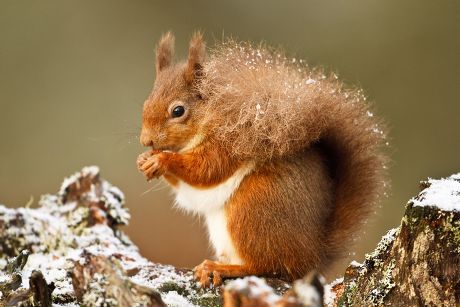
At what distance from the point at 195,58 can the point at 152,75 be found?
1928 millimetres

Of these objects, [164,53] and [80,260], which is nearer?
[80,260]

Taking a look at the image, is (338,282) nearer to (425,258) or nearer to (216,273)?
(216,273)

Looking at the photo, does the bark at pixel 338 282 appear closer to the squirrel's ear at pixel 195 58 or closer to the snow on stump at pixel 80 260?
the snow on stump at pixel 80 260

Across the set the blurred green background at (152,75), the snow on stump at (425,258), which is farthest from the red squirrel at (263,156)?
the blurred green background at (152,75)

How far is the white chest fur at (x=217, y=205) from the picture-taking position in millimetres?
1493

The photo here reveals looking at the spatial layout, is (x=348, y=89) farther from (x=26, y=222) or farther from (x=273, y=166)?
(x=26, y=222)

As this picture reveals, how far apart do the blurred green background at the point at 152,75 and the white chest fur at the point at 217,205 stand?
1.43 metres

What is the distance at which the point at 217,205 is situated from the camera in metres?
1.52

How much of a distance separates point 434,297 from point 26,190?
2.76m

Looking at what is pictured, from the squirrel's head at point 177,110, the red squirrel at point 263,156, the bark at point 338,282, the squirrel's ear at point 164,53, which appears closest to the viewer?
the bark at point 338,282

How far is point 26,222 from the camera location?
1.86 metres

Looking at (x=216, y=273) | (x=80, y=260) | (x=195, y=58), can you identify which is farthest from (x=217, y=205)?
(x=80, y=260)

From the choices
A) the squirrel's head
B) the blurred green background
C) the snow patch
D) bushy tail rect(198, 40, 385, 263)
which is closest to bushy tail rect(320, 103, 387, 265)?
bushy tail rect(198, 40, 385, 263)

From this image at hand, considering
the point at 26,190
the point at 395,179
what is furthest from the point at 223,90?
the point at 26,190
